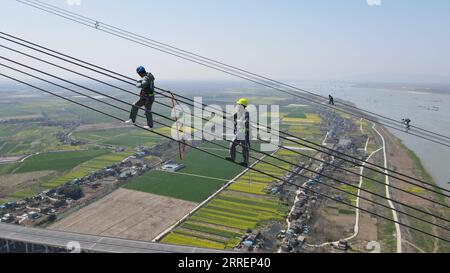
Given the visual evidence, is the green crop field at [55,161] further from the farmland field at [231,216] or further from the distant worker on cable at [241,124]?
the distant worker on cable at [241,124]

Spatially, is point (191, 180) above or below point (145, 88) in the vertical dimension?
below

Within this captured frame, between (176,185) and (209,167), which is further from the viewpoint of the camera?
(209,167)

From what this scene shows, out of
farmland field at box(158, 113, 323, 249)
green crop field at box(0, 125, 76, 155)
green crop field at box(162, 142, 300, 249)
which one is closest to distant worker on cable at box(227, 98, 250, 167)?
farmland field at box(158, 113, 323, 249)

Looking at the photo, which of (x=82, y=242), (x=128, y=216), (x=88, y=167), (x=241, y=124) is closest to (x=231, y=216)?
(x=128, y=216)

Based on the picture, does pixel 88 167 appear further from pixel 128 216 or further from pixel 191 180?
pixel 128 216

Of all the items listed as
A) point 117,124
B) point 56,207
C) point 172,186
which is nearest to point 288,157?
point 172,186

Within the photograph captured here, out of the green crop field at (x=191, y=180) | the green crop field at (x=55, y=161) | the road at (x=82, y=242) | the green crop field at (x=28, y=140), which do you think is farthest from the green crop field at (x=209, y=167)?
the road at (x=82, y=242)
